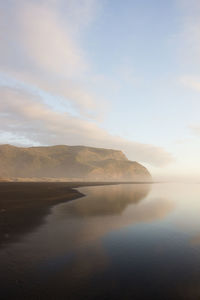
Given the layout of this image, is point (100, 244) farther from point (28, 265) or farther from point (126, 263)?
point (28, 265)

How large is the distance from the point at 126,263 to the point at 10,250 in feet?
23.2

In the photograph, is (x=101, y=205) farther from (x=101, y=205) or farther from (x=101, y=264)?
(x=101, y=264)

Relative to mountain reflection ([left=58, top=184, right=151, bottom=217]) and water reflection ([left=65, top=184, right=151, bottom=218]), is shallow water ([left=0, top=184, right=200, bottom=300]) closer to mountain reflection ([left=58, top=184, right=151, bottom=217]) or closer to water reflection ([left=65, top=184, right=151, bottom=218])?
water reflection ([left=65, top=184, right=151, bottom=218])

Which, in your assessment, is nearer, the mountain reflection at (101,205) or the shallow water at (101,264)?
the shallow water at (101,264)

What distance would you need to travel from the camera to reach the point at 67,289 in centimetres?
755

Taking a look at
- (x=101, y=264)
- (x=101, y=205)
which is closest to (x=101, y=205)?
(x=101, y=205)

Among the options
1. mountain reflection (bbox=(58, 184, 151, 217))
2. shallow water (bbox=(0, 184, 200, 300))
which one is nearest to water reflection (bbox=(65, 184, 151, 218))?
mountain reflection (bbox=(58, 184, 151, 217))

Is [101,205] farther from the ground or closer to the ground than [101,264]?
closer to the ground

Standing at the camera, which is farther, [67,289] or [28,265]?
[28,265]

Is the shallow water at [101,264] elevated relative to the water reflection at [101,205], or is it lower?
elevated

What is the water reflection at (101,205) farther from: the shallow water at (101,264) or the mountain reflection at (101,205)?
the shallow water at (101,264)

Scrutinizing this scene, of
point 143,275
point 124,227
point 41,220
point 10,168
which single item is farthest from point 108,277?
point 10,168

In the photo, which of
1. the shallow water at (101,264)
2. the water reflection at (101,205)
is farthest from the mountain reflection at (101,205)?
the shallow water at (101,264)

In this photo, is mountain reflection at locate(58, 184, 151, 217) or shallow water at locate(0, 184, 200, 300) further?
mountain reflection at locate(58, 184, 151, 217)
